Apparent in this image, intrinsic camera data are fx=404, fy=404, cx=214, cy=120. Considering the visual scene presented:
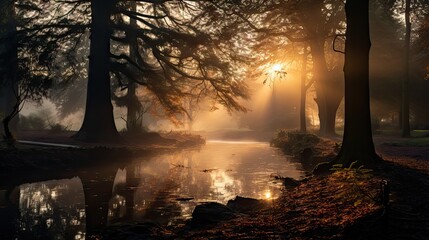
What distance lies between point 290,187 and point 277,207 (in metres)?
3.28

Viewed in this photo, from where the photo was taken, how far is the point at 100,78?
25.7m

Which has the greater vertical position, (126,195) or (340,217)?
(340,217)

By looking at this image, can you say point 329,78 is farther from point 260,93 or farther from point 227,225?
point 260,93

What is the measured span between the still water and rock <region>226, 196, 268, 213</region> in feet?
3.35

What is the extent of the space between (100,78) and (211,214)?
19.6 metres

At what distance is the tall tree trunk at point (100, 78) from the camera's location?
2523 cm

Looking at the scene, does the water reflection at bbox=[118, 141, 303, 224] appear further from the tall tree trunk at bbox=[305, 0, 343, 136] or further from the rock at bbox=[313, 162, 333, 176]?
the tall tree trunk at bbox=[305, 0, 343, 136]

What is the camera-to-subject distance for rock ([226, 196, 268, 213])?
919cm

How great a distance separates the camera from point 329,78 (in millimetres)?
34094

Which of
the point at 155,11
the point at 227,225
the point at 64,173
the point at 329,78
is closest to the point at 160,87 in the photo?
the point at 155,11

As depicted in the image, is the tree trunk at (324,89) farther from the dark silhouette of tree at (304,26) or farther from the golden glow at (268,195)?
the golden glow at (268,195)

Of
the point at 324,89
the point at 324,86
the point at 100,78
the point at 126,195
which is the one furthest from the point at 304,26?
the point at 126,195

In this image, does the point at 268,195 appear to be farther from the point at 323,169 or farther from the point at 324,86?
the point at 324,86

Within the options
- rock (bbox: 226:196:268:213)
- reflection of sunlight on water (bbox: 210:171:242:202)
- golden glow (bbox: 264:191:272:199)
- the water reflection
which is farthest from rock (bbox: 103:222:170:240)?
golden glow (bbox: 264:191:272:199)
